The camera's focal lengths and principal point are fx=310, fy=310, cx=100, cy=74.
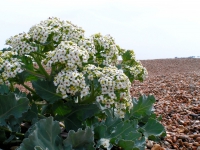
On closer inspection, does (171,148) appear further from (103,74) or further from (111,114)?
(103,74)

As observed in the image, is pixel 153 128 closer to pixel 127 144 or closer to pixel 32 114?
pixel 127 144

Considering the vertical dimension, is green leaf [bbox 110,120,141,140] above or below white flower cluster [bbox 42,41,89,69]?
below

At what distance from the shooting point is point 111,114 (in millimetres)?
2402

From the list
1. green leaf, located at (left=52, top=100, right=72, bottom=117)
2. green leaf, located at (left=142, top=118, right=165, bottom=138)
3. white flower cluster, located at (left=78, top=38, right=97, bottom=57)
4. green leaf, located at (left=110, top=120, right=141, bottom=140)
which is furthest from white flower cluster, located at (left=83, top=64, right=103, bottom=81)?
green leaf, located at (left=142, top=118, right=165, bottom=138)

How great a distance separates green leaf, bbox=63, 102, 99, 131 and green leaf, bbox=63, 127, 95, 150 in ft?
0.84

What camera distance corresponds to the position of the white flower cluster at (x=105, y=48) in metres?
2.43

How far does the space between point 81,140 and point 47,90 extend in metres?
0.47

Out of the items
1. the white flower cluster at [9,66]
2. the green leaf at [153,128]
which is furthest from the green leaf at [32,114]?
the green leaf at [153,128]

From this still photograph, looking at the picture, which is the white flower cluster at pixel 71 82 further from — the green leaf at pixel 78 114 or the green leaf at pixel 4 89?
the green leaf at pixel 4 89

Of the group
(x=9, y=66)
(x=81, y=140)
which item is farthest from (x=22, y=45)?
(x=81, y=140)

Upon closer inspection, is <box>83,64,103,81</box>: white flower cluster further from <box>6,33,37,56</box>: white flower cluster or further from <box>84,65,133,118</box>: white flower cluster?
<box>6,33,37,56</box>: white flower cluster

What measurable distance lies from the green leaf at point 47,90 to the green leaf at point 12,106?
0.55 ft

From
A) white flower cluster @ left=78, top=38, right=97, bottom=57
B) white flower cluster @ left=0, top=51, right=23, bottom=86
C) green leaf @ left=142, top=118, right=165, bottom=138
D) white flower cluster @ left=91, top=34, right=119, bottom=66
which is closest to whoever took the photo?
white flower cluster @ left=0, top=51, right=23, bottom=86

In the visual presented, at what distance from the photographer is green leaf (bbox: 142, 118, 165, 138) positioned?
2623 mm
